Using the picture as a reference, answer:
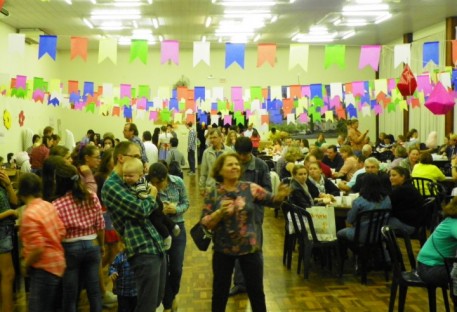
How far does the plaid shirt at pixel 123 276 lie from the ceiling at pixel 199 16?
7904mm

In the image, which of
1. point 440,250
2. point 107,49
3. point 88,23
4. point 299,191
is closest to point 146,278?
point 440,250

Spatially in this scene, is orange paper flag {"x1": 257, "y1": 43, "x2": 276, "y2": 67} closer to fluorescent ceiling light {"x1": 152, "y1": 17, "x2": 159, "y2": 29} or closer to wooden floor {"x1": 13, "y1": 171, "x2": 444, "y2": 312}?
wooden floor {"x1": 13, "y1": 171, "x2": 444, "y2": 312}

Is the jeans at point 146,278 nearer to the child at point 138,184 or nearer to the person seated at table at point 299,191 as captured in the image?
the child at point 138,184

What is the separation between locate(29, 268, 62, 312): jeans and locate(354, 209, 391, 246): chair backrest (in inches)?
118

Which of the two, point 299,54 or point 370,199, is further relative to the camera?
point 299,54

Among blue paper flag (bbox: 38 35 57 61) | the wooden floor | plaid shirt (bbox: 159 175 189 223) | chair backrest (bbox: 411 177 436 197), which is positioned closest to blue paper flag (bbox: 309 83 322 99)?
chair backrest (bbox: 411 177 436 197)

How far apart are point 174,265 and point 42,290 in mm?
1190

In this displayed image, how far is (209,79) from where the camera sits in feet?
60.5

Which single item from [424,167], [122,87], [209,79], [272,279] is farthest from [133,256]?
[209,79]

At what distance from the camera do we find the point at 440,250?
3775mm

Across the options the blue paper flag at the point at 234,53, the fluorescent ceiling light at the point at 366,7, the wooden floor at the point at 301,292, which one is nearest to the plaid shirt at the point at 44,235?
the wooden floor at the point at 301,292

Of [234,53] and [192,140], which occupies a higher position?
[234,53]

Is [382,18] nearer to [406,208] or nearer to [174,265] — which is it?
[406,208]

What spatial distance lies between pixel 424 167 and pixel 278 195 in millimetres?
4685
